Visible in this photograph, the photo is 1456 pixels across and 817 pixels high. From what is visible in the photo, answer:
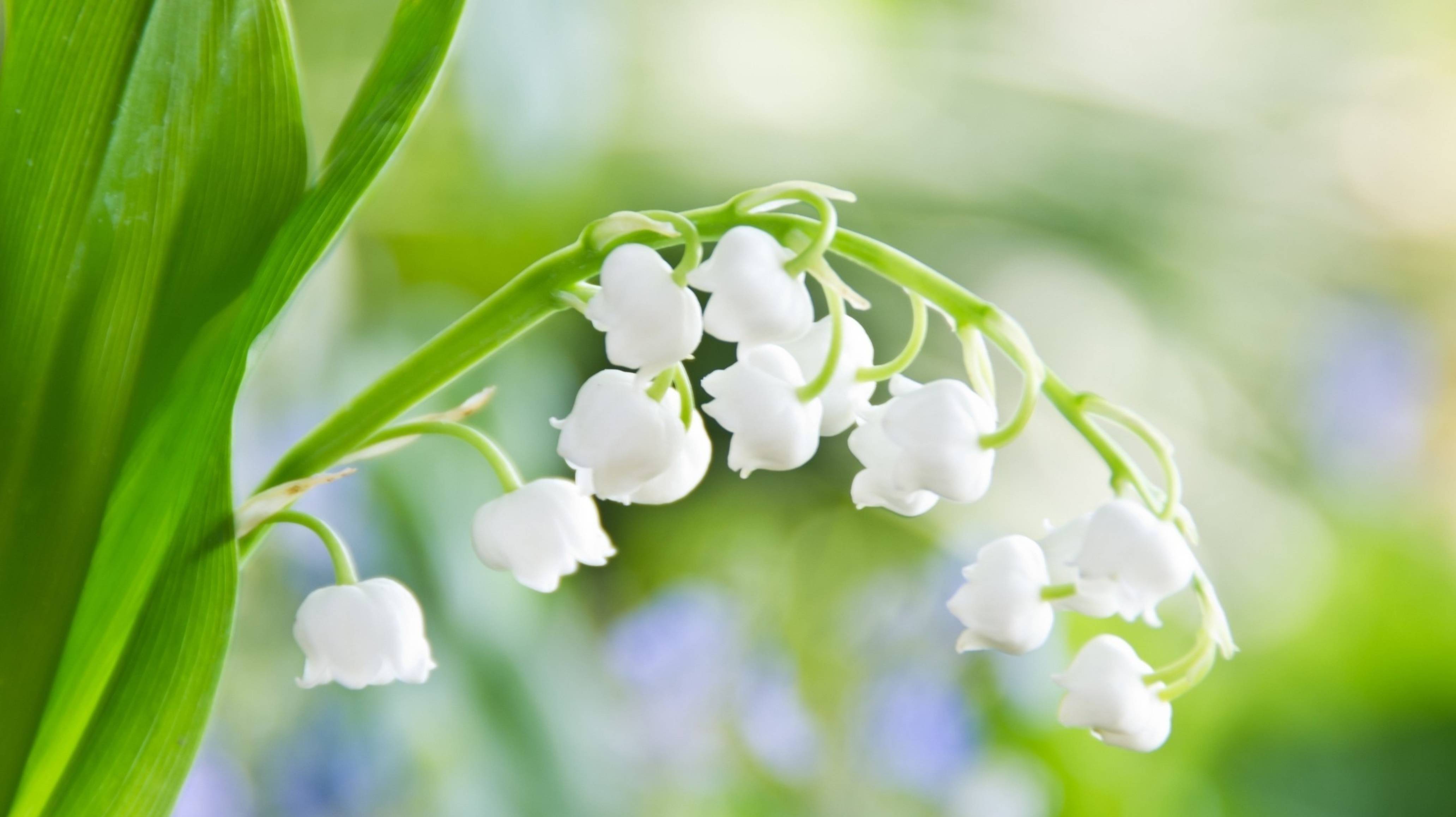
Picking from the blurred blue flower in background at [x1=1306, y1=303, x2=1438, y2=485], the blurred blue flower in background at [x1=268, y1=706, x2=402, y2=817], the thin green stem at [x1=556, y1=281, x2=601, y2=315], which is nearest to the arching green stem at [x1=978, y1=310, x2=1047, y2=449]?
the thin green stem at [x1=556, y1=281, x2=601, y2=315]

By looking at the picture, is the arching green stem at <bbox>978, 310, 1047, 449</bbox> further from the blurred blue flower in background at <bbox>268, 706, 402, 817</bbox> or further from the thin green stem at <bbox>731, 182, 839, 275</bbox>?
the blurred blue flower in background at <bbox>268, 706, 402, 817</bbox>

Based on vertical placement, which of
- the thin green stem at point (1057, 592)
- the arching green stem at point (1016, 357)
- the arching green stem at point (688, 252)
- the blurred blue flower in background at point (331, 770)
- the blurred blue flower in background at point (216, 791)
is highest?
the arching green stem at point (688, 252)

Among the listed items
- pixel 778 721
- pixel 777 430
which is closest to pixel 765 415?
pixel 777 430

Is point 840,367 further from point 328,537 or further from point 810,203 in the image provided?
point 328,537

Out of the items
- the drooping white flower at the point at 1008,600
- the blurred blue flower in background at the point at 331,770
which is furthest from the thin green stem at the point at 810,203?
Answer: the blurred blue flower in background at the point at 331,770

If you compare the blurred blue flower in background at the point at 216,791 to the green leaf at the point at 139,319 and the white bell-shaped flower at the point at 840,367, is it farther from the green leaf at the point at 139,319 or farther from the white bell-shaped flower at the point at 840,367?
the white bell-shaped flower at the point at 840,367

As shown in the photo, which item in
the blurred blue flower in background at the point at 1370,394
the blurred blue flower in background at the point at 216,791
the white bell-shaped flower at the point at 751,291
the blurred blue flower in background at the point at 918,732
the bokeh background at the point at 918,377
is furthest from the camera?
the blurred blue flower in background at the point at 1370,394
